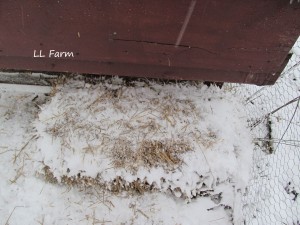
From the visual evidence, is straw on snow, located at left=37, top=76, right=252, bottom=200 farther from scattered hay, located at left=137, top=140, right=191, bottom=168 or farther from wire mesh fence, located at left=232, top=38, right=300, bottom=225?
wire mesh fence, located at left=232, top=38, right=300, bottom=225

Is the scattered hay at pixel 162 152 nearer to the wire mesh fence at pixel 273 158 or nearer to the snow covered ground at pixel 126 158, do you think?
the snow covered ground at pixel 126 158

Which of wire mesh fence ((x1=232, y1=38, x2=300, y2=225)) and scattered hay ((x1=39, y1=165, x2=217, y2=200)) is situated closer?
scattered hay ((x1=39, y1=165, x2=217, y2=200))

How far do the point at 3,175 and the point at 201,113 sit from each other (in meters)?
1.75

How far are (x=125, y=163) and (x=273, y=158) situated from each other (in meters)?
1.89

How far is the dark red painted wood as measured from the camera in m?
2.34

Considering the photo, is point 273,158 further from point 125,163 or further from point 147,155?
point 125,163

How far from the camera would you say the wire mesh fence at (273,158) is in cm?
369

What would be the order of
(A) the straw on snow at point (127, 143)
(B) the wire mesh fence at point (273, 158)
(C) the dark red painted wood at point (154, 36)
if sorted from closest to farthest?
(C) the dark red painted wood at point (154, 36)
(A) the straw on snow at point (127, 143)
(B) the wire mesh fence at point (273, 158)

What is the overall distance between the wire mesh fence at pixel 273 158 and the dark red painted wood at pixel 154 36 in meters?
1.04

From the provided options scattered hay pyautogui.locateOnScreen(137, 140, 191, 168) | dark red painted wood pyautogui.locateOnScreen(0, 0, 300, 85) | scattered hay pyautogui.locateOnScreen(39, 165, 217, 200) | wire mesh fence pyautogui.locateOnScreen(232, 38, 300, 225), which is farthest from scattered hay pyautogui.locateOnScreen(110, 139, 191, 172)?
wire mesh fence pyautogui.locateOnScreen(232, 38, 300, 225)

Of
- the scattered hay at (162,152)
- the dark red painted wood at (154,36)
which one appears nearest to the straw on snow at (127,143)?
the scattered hay at (162,152)

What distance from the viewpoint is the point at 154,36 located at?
2.55 meters

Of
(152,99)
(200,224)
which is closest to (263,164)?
(200,224)

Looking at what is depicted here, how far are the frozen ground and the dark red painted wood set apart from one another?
0.38m
